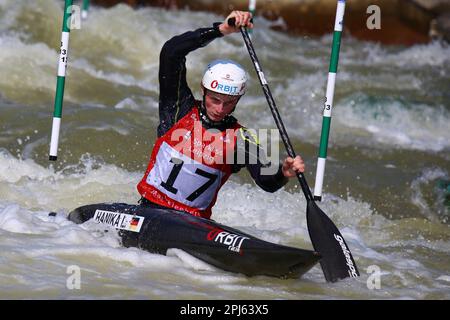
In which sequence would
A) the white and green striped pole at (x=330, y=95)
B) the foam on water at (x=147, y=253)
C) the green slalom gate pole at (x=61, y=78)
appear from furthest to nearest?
the white and green striped pole at (x=330, y=95) < the green slalom gate pole at (x=61, y=78) < the foam on water at (x=147, y=253)

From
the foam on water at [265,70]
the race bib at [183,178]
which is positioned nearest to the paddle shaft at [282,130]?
the race bib at [183,178]

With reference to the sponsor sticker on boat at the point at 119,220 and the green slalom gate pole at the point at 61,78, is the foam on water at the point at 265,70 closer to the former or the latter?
the green slalom gate pole at the point at 61,78

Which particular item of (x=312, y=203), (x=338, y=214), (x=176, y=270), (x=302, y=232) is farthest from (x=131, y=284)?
(x=338, y=214)

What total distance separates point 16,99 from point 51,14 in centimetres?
322

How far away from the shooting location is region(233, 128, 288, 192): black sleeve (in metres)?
4.98

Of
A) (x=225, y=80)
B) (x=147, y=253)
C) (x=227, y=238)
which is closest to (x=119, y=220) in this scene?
(x=147, y=253)

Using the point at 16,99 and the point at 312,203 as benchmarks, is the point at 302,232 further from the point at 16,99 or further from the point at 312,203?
the point at 16,99

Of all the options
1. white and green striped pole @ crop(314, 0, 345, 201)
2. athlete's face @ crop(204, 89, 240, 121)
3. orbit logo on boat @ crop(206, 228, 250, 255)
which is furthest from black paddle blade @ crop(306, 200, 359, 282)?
white and green striped pole @ crop(314, 0, 345, 201)

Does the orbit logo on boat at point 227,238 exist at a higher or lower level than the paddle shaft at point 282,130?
lower

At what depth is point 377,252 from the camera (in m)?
6.09

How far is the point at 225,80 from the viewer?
16.4ft

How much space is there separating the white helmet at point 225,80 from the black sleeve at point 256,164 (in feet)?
0.99

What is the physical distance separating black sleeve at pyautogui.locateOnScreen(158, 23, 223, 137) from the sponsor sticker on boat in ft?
1.62

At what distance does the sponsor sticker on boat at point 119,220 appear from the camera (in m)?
5.11
